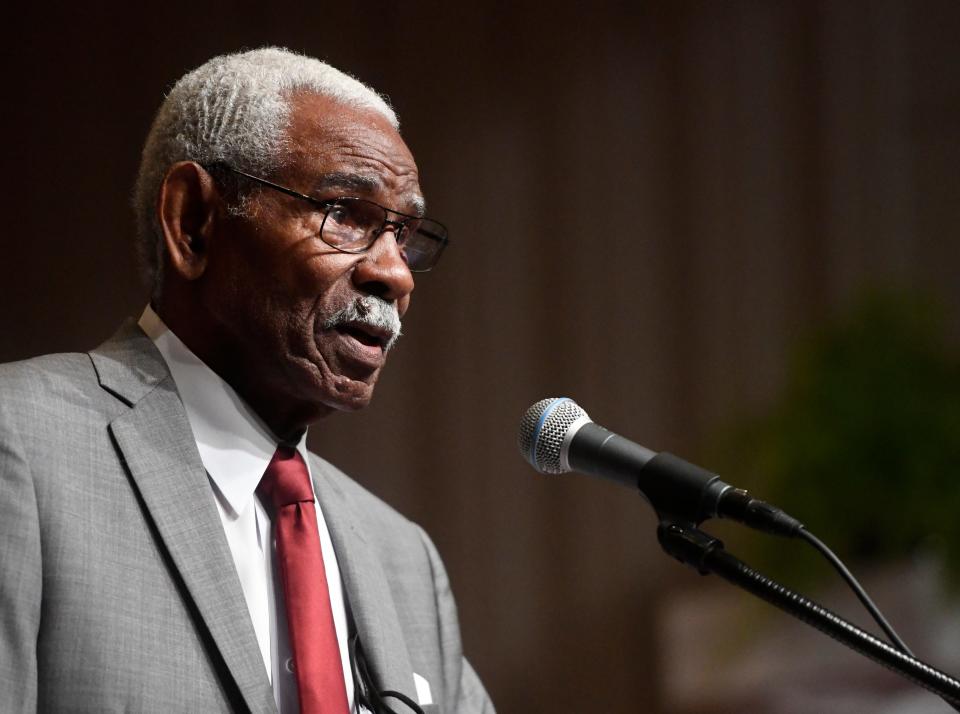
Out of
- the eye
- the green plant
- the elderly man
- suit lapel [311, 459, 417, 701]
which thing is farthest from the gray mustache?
the green plant

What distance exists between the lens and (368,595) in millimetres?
1624

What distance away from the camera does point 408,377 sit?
3422 millimetres

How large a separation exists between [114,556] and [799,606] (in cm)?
79

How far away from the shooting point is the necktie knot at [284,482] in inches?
59.9

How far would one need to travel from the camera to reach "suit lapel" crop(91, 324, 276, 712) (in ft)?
4.30

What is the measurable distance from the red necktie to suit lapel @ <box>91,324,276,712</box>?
0.07m

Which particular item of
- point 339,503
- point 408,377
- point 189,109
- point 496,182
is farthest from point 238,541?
point 496,182

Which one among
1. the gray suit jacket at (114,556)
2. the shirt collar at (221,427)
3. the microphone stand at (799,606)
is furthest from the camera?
the shirt collar at (221,427)

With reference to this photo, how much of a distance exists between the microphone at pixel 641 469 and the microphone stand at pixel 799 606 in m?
0.02

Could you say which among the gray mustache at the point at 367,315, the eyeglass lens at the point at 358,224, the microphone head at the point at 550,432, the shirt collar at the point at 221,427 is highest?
the eyeglass lens at the point at 358,224

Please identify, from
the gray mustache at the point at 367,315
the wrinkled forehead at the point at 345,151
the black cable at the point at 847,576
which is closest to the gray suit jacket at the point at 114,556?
the gray mustache at the point at 367,315

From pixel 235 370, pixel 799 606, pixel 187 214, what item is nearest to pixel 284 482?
pixel 235 370

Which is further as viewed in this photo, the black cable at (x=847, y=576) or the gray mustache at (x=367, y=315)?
the gray mustache at (x=367, y=315)

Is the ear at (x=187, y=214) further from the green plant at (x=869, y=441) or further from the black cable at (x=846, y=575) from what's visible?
the green plant at (x=869, y=441)
